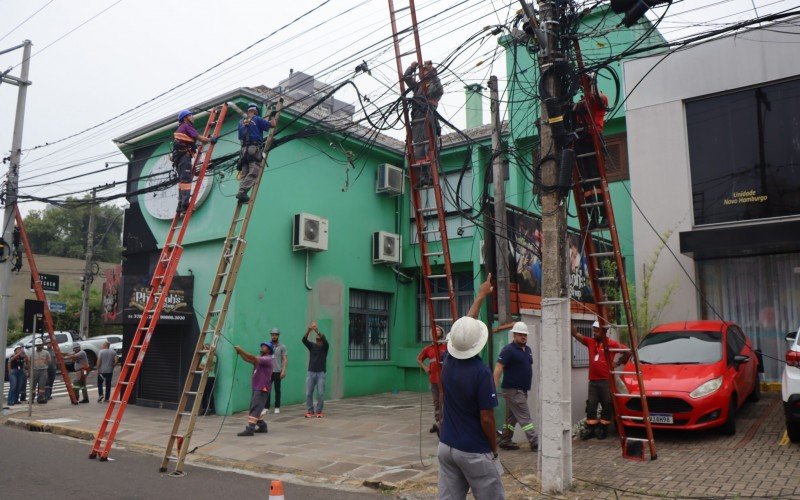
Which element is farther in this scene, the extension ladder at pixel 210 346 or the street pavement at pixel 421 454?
the extension ladder at pixel 210 346

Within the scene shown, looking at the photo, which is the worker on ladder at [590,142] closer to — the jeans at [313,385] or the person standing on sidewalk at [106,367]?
the jeans at [313,385]

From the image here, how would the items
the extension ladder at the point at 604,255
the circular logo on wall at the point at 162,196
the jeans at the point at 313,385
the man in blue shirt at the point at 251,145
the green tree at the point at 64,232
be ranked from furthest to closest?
the green tree at the point at 64,232, the circular logo on wall at the point at 162,196, the jeans at the point at 313,385, the man in blue shirt at the point at 251,145, the extension ladder at the point at 604,255

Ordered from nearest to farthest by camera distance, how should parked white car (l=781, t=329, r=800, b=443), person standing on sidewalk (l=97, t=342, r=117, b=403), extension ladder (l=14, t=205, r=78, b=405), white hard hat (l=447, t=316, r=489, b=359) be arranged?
1. white hard hat (l=447, t=316, r=489, b=359)
2. parked white car (l=781, t=329, r=800, b=443)
3. extension ladder (l=14, t=205, r=78, b=405)
4. person standing on sidewalk (l=97, t=342, r=117, b=403)

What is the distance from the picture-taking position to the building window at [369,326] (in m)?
18.9

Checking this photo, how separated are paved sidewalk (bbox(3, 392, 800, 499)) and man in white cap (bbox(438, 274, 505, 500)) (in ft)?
10.1

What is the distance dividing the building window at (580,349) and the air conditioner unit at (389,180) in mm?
8469

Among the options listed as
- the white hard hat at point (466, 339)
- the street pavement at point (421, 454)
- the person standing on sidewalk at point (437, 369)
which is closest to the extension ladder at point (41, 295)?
the street pavement at point (421, 454)

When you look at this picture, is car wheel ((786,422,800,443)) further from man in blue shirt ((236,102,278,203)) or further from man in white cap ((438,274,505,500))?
man in blue shirt ((236,102,278,203))

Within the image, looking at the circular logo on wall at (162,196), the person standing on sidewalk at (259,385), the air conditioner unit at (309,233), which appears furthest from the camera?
the circular logo on wall at (162,196)

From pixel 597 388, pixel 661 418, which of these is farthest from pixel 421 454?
pixel 661 418

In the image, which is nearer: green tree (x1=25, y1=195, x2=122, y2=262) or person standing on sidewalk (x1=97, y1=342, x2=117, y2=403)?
person standing on sidewalk (x1=97, y1=342, x2=117, y2=403)

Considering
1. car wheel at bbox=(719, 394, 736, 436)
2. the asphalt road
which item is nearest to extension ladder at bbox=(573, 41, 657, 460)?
car wheel at bbox=(719, 394, 736, 436)

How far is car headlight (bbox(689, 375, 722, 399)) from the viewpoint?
31.1ft

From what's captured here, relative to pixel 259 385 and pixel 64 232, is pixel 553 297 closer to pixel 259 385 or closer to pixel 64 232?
pixel 259 385
